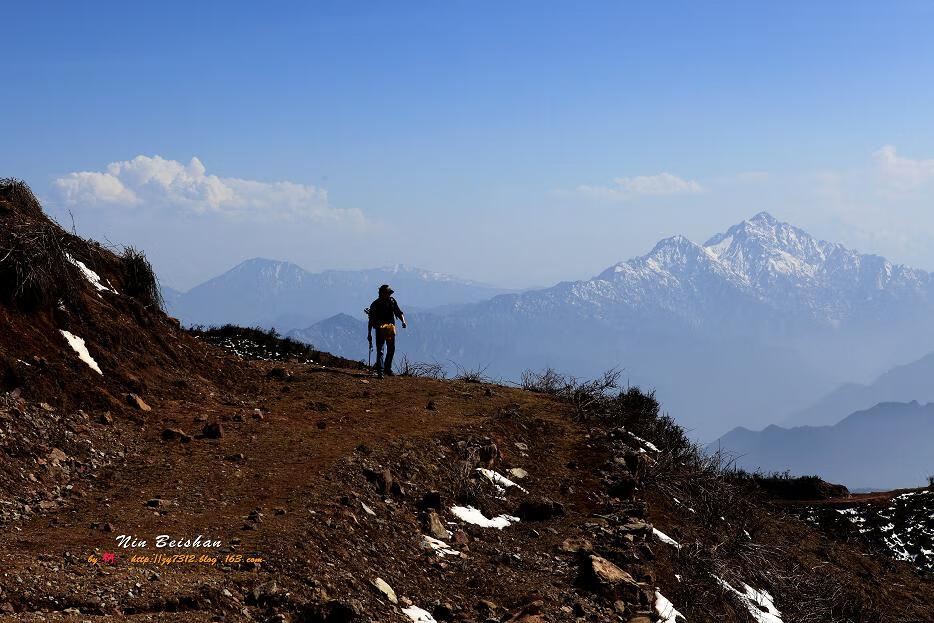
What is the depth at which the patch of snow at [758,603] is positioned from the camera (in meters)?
12.2

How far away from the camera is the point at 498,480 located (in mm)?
13406

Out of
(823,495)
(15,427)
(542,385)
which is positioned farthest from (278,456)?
(823,495)

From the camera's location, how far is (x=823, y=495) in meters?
32.1

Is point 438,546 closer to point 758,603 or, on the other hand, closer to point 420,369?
point 758,603

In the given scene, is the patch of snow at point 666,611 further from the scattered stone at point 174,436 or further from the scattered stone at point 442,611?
the scattered stone at point 174,436

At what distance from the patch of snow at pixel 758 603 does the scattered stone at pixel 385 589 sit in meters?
6.37

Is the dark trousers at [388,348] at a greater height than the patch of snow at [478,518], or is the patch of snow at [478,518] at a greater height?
the dark trousers at [388,348]

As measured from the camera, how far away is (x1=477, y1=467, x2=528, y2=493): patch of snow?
13.2 metres

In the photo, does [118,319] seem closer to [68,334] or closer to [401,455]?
[68,334]

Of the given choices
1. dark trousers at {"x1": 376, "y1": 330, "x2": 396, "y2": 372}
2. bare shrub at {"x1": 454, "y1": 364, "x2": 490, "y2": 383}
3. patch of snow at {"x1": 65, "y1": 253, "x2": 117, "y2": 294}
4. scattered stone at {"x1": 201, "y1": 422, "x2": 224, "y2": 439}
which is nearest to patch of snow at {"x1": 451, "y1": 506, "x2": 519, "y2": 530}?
scattered stone at {"x1": 201, "y1": 422, "x2": 224, "y2": 439}

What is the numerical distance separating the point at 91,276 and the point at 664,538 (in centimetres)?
1310

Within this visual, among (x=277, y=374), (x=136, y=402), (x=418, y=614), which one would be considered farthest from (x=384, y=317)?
(x=418, y=614)

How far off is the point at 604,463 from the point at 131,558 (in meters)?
10.2

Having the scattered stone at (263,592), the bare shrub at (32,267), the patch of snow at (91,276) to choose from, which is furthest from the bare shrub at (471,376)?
the scattered stone at (263,592)
